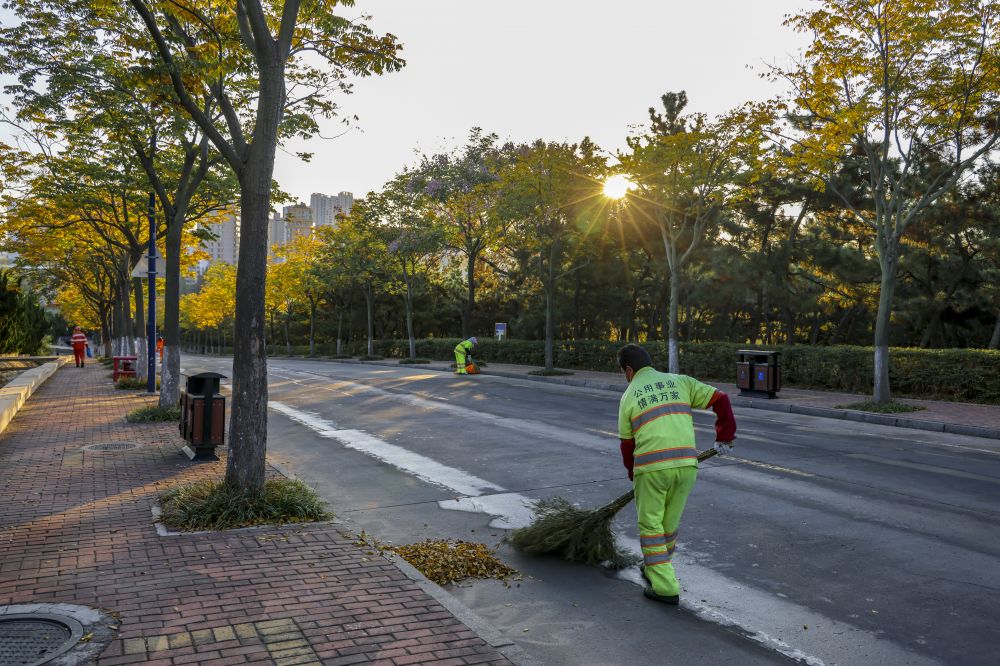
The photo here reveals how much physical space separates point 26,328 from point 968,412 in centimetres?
4143

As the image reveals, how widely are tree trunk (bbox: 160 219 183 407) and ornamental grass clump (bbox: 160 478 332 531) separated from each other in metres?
7.89

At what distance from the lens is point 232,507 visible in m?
6.68

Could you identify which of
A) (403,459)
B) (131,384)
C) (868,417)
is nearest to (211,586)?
(403,459)

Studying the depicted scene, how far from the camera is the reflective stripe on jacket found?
4.96 metres

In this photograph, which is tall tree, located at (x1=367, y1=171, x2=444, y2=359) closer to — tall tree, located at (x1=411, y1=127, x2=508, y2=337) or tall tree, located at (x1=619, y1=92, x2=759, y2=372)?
tall tree, located at (x1=411, y1=127, x2=508, y2=337)

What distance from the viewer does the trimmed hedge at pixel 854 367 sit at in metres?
17.2

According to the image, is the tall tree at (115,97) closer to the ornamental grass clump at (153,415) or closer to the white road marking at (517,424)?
the ornamental grass clump at (153,415)

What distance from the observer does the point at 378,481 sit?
906 centimetres

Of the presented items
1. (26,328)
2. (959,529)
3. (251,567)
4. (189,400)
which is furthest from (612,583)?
(26,328)

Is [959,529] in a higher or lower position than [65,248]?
lower

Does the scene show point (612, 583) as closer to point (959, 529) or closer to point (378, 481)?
point (959, 529)

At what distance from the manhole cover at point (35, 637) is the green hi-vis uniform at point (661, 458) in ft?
11.2

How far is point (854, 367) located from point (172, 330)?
16.3m

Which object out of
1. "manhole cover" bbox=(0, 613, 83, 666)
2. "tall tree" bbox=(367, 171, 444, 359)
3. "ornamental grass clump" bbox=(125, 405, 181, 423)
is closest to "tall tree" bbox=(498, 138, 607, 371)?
"tall tree" bbox=(367, 171, 444, 359)
